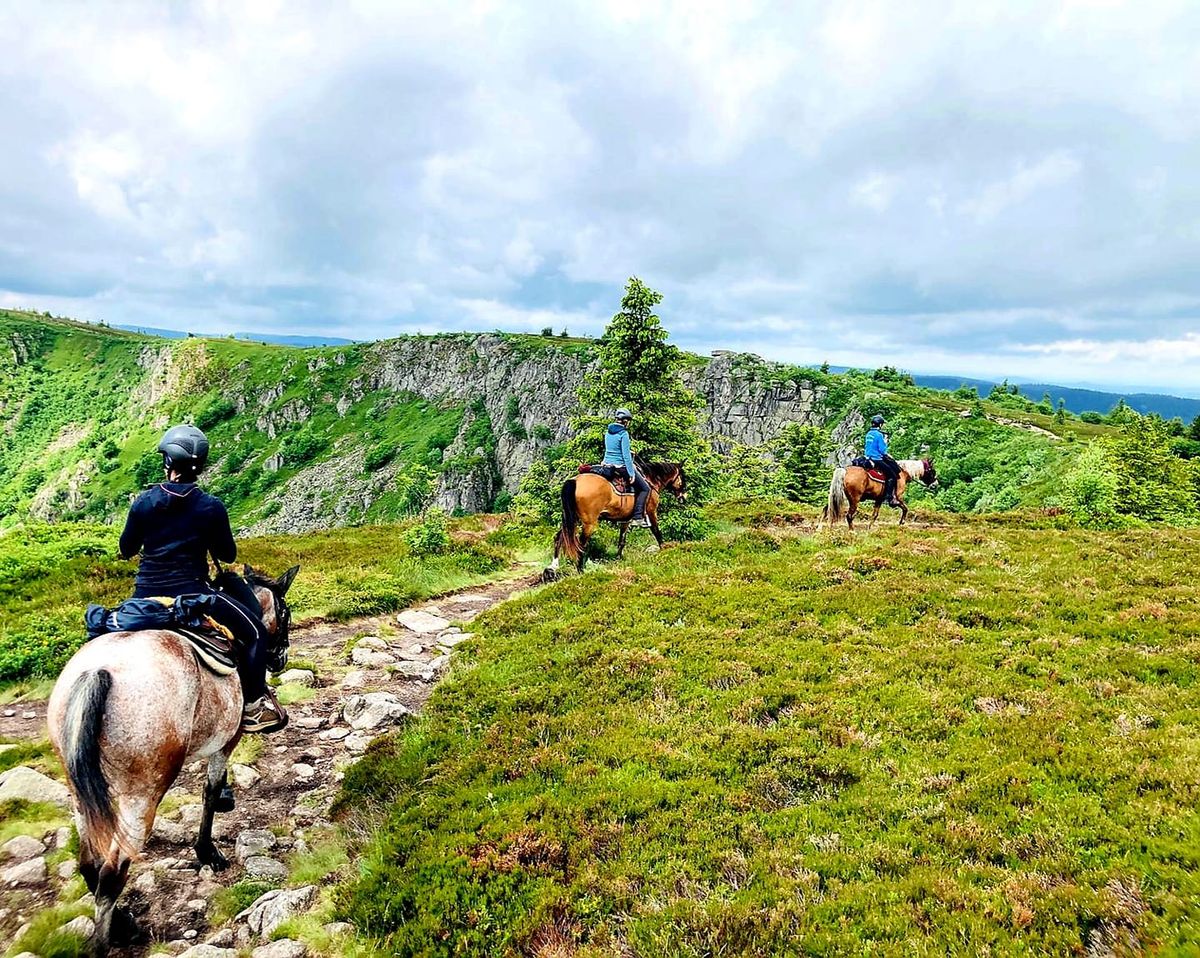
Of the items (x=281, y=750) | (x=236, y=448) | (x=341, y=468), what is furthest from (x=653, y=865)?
(x=236, y=448)

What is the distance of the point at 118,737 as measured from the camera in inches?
200

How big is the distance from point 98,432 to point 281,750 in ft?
660

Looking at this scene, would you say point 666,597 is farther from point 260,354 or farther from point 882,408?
point 260,354

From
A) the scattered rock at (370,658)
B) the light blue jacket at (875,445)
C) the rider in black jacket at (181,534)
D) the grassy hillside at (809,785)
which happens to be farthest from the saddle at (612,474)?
the light blue jacket at (875,445)

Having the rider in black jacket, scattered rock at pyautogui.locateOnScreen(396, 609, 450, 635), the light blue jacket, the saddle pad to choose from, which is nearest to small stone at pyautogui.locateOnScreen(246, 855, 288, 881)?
the saddle pad

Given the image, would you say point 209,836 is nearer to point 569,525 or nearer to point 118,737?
point 118,737

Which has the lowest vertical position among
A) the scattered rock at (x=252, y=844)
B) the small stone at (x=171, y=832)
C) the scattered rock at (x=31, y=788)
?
the scattered rock at (x=252, y=844)

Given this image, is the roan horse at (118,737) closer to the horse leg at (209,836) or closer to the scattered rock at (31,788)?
the horse leg at (209,836)

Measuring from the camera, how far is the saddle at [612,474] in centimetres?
1714

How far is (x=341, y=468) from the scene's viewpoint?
456 feet

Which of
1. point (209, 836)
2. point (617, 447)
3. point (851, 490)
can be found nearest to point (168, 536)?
point (209, 836)

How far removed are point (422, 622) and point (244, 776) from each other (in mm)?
7000

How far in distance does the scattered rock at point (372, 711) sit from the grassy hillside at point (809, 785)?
832mm

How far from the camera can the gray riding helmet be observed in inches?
247
